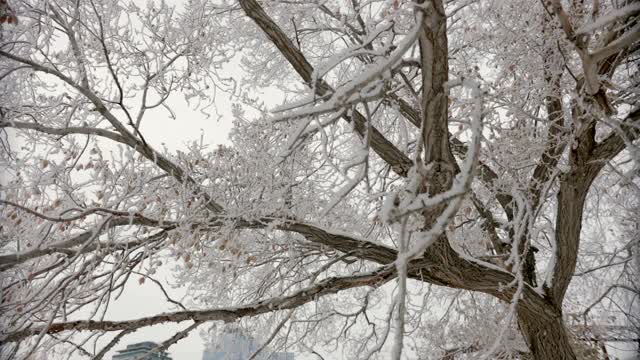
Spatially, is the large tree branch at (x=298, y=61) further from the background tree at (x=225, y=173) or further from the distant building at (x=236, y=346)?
the distant building at (x=236, y=346)

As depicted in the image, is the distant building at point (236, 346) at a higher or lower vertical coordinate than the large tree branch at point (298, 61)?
lower

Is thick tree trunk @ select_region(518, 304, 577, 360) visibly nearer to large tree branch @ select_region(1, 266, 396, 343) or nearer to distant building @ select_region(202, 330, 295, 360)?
large tree branch @ select_region(1, 266, 396, 343)

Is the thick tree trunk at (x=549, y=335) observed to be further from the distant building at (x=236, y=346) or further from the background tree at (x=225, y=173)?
the distant building at (x=236, y=346)

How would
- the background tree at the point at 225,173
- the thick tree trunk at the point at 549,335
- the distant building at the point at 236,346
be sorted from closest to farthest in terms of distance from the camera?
1. the background tree at the point at 225,173
2. the thick tree trunk at the point at 549,335
3. the distant building at the point at 236,346

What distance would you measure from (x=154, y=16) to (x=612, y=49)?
397 centimetres

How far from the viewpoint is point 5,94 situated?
400cm

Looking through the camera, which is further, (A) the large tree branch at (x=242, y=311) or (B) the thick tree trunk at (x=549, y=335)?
(B) the thick tree trunk at (x=549, y=335)

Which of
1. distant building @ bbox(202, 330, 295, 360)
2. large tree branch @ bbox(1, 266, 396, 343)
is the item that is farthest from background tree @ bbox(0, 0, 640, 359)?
distant building @ bbox(202, 330, 295, 360)

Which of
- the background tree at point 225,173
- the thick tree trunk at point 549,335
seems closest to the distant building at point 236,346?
the background tree at point 225,173

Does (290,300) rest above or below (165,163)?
below

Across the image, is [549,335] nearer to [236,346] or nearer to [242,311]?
[242,311]

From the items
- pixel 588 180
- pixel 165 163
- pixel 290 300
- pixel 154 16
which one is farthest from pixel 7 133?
pixel 588 180

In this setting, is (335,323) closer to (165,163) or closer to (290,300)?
(290,300)

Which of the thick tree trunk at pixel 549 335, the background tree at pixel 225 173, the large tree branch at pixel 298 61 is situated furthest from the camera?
the thick tree trunk at pixel 549 335
